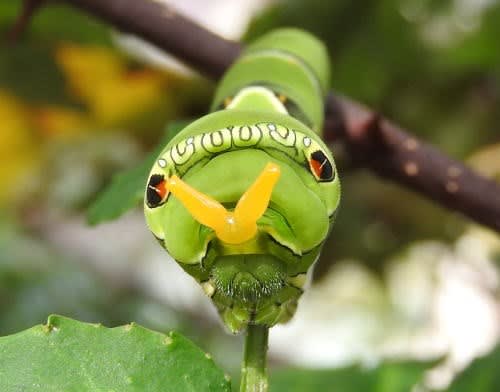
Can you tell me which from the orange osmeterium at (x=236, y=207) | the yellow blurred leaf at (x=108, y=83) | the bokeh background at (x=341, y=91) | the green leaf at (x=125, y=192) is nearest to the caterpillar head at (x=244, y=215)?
the orange osmeterium at (x=236, y=207)

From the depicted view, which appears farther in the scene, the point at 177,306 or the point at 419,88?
the point at 177,306

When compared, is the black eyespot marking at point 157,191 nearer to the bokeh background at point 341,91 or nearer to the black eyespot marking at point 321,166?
the black eyespot marking at point 321,166

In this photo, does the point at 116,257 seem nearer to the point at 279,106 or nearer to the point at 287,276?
the point at 279,106

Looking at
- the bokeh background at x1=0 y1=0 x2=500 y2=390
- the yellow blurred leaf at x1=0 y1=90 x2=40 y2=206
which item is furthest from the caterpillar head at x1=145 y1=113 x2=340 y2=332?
the yellow blurred leaf at x1=0 y1=90 x2=40 y2=206

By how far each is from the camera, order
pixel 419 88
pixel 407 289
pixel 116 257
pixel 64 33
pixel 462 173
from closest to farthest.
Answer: pixel 462 173, pixel 64 33, pixel 419 88, pixel 407 289, pixel 116 257

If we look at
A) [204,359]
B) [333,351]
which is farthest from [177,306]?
[204,359]
